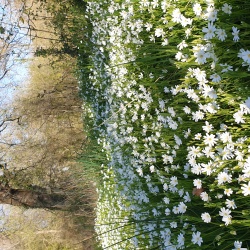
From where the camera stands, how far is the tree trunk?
329 inches

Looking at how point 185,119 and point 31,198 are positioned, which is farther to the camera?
point 31,198

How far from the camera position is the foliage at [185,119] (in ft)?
7.88

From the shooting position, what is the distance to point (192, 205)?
304cm

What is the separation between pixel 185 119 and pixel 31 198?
6356 millimetres

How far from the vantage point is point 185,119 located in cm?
317

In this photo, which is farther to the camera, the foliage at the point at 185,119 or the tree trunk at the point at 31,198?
the tree trunk at the point at 31,198

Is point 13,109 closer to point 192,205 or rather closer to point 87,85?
point 87,85

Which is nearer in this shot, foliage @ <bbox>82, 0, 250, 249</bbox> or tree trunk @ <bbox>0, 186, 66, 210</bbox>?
foliage @ <bbox>82, 0, 250, 249</bbox>

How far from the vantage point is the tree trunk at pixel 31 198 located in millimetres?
8367

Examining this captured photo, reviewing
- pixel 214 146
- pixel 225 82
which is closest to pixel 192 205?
pixel 214 146

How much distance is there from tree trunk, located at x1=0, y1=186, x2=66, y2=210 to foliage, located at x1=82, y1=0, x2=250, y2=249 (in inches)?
168

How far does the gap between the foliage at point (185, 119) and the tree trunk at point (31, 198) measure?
426 cm

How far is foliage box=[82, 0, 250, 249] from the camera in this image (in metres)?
2.40

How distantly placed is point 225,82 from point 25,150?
28.1ft
